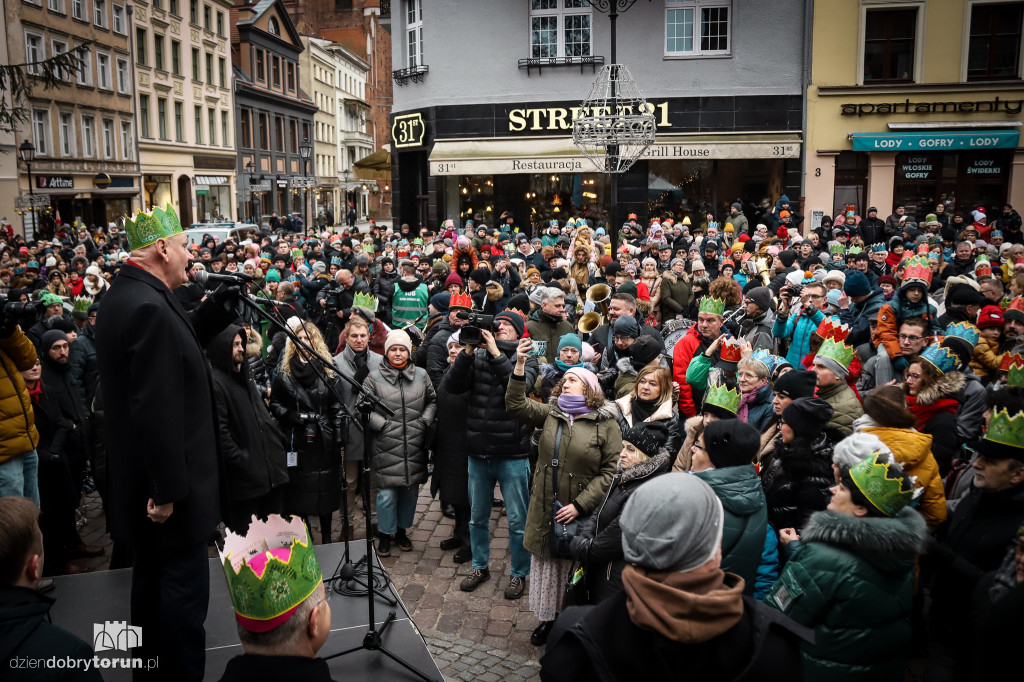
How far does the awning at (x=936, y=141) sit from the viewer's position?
20.3 meters

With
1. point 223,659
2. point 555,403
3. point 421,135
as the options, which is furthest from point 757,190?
point 223,659

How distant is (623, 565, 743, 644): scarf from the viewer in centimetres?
189

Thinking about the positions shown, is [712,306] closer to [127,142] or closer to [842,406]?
[842,406]

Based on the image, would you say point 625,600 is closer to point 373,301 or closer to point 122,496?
point 122,496

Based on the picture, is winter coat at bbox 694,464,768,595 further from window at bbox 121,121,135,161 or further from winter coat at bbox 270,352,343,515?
window at bbox 121,121,135,161

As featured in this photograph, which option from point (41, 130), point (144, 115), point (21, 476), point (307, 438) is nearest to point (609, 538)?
point (307, 438)

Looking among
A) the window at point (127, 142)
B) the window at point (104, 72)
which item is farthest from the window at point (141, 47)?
the window at point (127, 142)

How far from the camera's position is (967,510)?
12.0ft

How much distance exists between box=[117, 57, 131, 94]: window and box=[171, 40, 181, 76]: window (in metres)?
4.50

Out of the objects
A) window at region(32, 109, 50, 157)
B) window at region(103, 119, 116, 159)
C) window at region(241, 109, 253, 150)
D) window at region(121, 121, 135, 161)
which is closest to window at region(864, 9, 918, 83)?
window at region(32, 109, 50, 157)

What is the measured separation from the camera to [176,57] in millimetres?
43625

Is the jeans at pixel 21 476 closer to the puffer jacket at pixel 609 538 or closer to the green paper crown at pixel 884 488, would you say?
the puffer jacket at pixel 609 538

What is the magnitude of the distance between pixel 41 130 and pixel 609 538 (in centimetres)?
3720

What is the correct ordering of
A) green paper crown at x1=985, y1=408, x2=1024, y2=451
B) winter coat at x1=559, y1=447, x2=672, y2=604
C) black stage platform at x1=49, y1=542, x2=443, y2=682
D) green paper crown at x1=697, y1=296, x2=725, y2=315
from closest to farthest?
green paper crown at x1=985, y1=408, x2=1024, y2=451
black stage platform at x1=49, y1=542, x2=443, y2=682
winter coat at x1=559, y1=447, x2=672, y2=604
green paper crown at x1=697, y1=296, x2=725, y2=315
